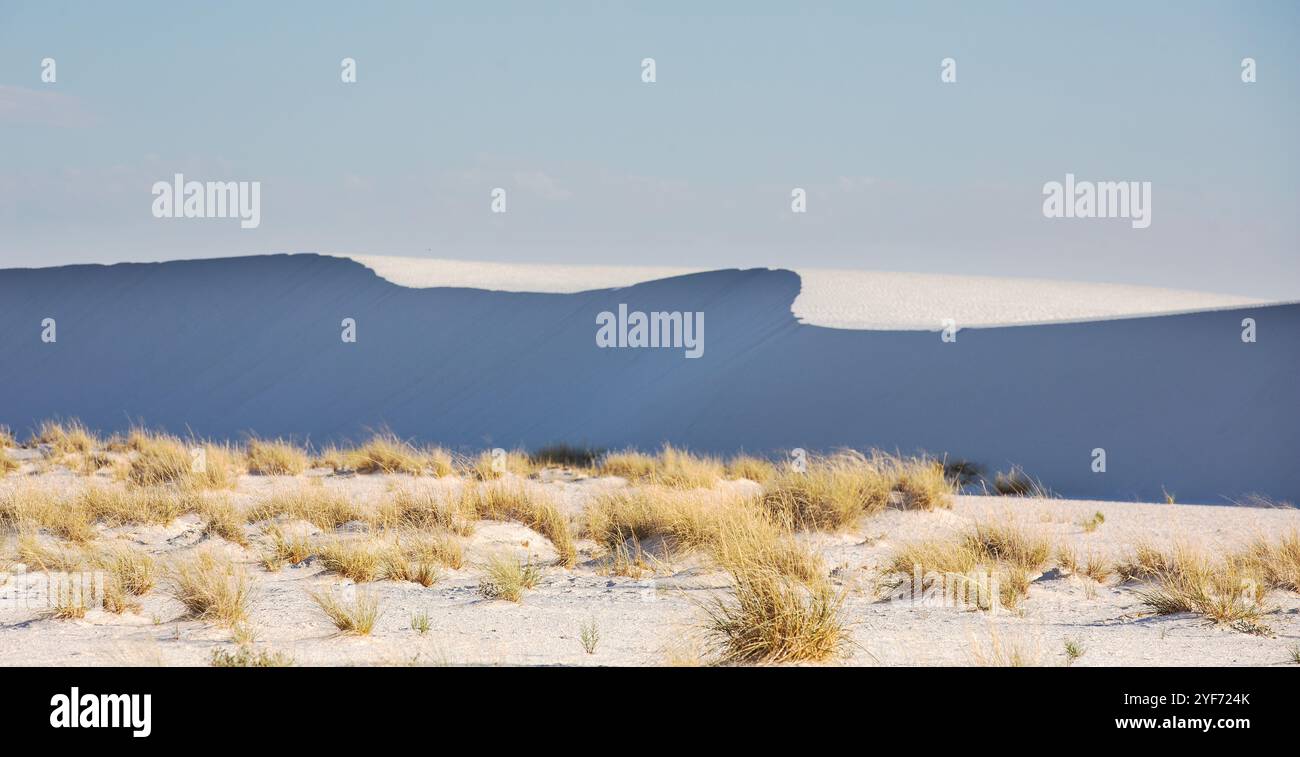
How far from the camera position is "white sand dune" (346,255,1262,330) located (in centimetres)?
2777

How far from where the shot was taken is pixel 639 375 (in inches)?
1034

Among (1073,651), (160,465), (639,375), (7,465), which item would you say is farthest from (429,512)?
(639,375)

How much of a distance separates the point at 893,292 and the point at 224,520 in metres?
25.9

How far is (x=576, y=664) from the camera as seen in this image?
17.3 feet

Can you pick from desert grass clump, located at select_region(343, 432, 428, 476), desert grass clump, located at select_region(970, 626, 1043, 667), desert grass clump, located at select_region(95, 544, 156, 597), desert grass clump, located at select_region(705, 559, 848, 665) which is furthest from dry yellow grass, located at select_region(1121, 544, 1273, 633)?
desert grass clump, located at select_region(343, 432, 428, 476)

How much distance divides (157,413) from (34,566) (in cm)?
2514

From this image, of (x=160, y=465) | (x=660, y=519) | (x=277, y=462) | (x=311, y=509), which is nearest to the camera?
(x=660, y=519)

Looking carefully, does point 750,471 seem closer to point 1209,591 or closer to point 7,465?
point 1209,591

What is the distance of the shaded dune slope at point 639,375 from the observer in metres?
18.0

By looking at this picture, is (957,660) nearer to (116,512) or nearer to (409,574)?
(409,574)

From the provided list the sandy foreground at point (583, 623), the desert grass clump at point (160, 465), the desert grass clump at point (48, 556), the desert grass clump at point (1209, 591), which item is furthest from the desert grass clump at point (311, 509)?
the desert grass clump at point (1209, 591)

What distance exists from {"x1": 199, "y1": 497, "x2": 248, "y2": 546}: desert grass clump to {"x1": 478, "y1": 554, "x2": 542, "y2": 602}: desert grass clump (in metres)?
2.46
